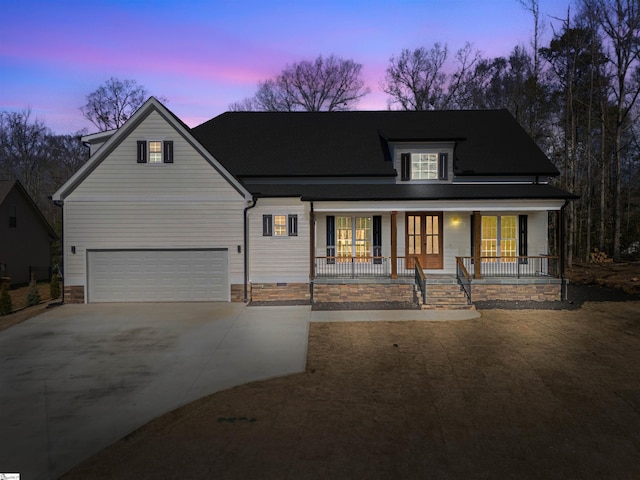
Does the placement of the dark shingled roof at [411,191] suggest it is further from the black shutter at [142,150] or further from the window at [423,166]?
the black shutter at [142,150]

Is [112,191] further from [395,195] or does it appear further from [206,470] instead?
[206,470]

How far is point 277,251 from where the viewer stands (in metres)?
17.2

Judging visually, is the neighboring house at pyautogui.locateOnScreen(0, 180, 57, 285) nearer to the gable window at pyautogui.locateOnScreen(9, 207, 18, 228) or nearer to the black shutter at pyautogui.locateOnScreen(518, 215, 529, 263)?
the gable window at pyautogui.locateOnScreen(9, 207, 18, 228)

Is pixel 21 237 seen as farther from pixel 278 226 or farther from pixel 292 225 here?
pixel 292 225

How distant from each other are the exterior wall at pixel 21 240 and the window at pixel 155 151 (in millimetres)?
11995

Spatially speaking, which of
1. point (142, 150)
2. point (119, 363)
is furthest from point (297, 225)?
point (119, 363)

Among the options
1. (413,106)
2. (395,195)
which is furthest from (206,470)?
(413,106)

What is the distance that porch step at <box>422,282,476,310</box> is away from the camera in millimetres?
15133

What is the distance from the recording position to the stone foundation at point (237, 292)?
1689 cm

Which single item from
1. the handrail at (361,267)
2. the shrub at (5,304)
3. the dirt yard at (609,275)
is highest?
the handrail at (361,267)

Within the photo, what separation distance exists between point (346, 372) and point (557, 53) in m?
31.0

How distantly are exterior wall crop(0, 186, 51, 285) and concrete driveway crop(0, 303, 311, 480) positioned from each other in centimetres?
1124

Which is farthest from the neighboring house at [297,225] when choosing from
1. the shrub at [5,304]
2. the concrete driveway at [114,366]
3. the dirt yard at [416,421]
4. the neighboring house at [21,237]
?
the neighboring house at [21,237]

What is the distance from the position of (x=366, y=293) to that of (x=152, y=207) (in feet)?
27.2
